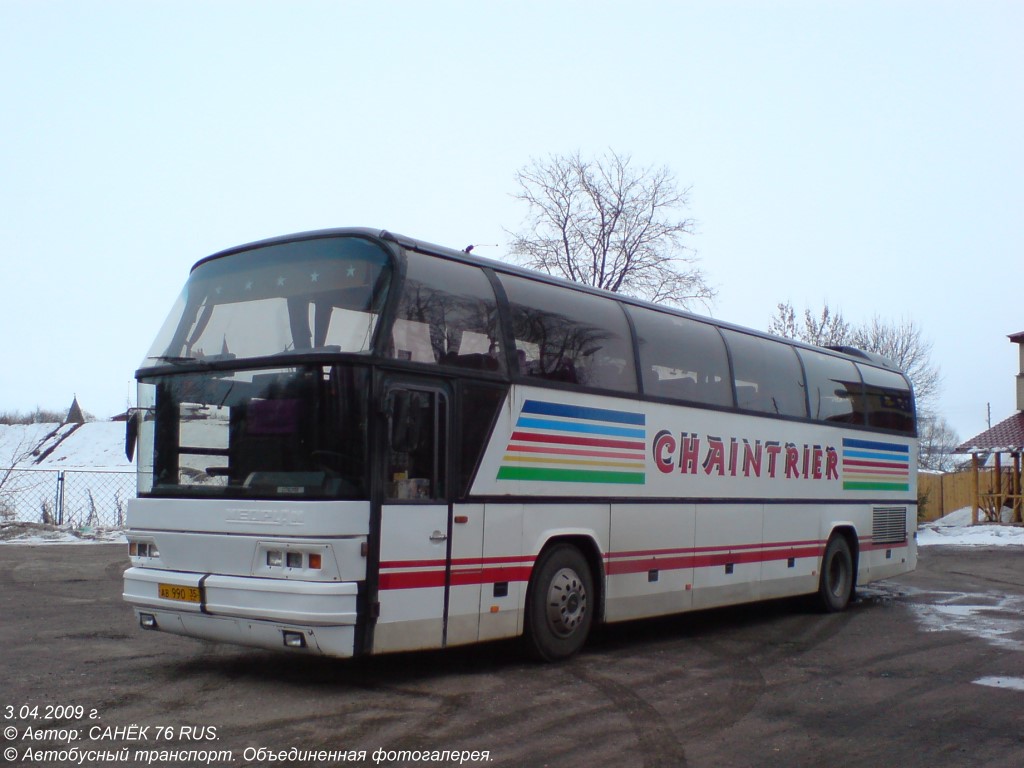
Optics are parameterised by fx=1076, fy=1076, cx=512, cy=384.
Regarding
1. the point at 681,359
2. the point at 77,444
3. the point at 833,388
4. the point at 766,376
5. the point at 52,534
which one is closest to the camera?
the point at 681,359

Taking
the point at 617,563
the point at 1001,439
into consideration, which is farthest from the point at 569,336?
the point at 1001,439

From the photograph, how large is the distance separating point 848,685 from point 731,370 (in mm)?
4492

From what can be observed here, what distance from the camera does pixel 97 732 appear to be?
660cm

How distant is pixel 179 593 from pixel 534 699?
2826mm

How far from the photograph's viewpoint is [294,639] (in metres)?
7.64

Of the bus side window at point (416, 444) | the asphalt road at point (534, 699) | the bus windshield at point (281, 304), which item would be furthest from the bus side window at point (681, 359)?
the bus windshield at point (281, 304)

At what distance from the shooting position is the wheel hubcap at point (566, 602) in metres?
9.60

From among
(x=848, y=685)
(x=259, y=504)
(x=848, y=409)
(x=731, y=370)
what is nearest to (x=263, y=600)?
(x=259, y=504)

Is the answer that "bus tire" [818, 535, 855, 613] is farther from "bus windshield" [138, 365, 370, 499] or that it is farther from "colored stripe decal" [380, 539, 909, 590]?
"bus windshield" [138, 365, 370, 499]

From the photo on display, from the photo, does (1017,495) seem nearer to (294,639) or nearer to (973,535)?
(973,535)

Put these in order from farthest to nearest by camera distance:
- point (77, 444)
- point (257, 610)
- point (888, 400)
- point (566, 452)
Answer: point (77, 444), point (888, 400), point (566, 452), point (257, 610)

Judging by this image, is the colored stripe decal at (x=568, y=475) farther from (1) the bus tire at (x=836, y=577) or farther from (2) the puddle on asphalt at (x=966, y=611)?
(1) the bus tire at (x=836, y=577)

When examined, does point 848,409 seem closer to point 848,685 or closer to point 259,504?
point 848,685

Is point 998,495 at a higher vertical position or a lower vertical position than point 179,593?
higher
